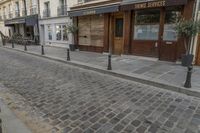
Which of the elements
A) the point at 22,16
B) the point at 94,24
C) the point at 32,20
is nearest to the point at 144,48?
the point at 94,24

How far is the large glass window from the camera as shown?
9102 millimetres

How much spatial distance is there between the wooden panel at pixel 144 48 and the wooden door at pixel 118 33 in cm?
117

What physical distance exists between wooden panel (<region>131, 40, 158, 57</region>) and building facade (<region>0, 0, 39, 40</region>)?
1437 cm

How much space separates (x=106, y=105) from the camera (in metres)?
4.29

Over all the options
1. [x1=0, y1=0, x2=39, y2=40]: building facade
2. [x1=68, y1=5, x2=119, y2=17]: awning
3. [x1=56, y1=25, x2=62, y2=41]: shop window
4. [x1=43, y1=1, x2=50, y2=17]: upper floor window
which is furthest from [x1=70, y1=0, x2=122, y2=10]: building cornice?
[x1=0, y1=0, x2=39, y2=40]: building facade

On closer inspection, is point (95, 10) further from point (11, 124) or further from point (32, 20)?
point (32, 20)

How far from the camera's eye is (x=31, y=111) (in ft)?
13.2

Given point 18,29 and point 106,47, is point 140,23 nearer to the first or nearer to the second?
point 106,47

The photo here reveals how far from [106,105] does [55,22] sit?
14.7 meters

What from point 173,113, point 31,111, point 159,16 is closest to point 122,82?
point 173,113

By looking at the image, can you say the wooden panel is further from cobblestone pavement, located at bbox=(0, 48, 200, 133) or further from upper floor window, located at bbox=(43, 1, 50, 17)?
upper floor window, located at bbox=(43, 1, 50, 17)

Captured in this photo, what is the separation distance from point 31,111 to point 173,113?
3362mm

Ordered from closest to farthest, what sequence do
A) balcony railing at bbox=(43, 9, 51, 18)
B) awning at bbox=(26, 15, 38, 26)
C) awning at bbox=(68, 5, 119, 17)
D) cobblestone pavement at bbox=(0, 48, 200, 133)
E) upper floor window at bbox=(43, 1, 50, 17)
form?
cobblestone pavement at bbox=(0, 48, 200, 133) < awning at bbox=(68, 5, 119, 17) < balcony railing at bbox=(43, 9, 51, 18) < upper floor window at bbox=(43, 1, 50, 17) < awning at bbox=(26, 15, 38, 26)

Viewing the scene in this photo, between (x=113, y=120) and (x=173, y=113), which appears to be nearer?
(x=113, y=120)
